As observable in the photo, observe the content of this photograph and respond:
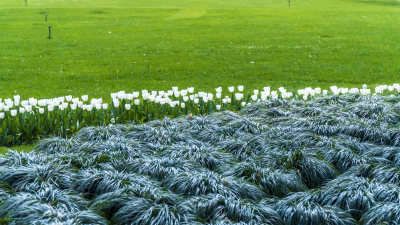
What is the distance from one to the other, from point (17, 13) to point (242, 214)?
120 feet

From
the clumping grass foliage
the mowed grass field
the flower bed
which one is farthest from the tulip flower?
the mowed grass field

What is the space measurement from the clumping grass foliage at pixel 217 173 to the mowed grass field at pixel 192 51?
612 cm

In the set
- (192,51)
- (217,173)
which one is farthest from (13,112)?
(192,51)

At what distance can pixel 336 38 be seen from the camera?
23.3 meters

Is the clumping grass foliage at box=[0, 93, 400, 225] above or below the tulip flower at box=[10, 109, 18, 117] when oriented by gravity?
below

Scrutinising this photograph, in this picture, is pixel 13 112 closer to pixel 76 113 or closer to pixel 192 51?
pixel 76 113

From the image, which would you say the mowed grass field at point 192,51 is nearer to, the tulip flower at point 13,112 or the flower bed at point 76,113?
the flower bed at point 76,113

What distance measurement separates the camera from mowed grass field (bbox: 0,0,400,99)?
14367 millimetres

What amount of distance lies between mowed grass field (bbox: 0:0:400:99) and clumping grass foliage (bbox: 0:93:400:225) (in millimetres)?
6122

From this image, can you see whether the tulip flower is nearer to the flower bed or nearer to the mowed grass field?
the flower bed

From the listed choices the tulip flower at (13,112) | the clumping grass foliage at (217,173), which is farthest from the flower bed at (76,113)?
the clumping grass foliage at (217,173)

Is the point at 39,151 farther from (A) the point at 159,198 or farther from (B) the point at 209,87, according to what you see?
(B) the point at 209,87

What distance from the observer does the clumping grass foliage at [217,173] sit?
4.06 meters

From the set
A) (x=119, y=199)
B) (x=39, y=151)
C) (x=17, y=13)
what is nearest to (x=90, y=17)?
(x=17, y=13)
